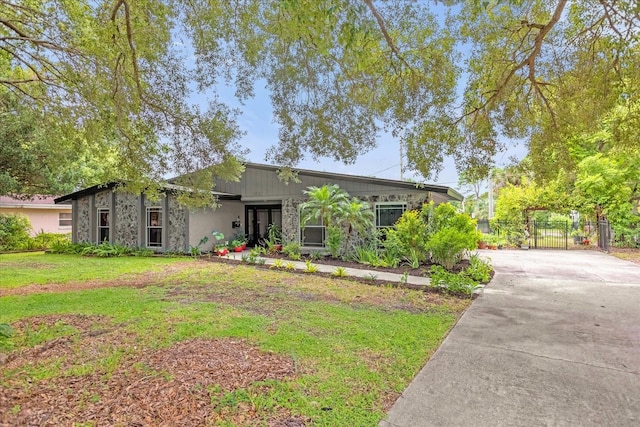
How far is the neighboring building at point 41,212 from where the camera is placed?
62.6 ft

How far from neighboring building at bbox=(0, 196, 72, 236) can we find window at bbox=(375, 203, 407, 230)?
1860 centimetres

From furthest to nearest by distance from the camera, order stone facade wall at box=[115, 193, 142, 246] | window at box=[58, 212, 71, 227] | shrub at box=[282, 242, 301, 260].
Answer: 1. window at box=[58, 212, 71, 227]
2. stone facade wall at box=[115, 193, 142, 246]
3. shrub at box=[282, 242, 301, 260]

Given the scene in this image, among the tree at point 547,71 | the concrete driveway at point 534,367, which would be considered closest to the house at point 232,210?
the tree at point 547,71

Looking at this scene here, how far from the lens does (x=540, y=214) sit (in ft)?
72.2

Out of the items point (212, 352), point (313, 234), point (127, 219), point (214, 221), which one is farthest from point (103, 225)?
point (212, 352)

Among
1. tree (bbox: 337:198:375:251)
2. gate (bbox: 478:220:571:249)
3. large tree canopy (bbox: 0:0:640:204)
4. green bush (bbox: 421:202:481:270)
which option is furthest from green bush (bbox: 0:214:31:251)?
gate (bbox: 478:220:571:249)

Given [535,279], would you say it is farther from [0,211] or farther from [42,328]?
[0,211]

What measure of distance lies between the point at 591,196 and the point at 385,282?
1433cm

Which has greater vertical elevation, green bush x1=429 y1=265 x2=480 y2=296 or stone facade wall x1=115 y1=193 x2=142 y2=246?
stone facade wall x1=115 y1=193 x2=142 y2=246

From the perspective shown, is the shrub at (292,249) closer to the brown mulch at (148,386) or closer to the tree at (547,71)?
the tree at (547,71)

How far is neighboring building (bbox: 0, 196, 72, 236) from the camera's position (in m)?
19.1

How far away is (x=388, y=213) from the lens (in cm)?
1209

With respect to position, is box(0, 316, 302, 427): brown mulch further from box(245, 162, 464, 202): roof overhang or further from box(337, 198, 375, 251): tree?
box(337, 198, 375, 251): tree

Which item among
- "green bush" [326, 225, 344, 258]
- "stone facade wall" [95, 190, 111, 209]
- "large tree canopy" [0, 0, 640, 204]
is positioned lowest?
"green bush" [326, 225, 344, 258]
